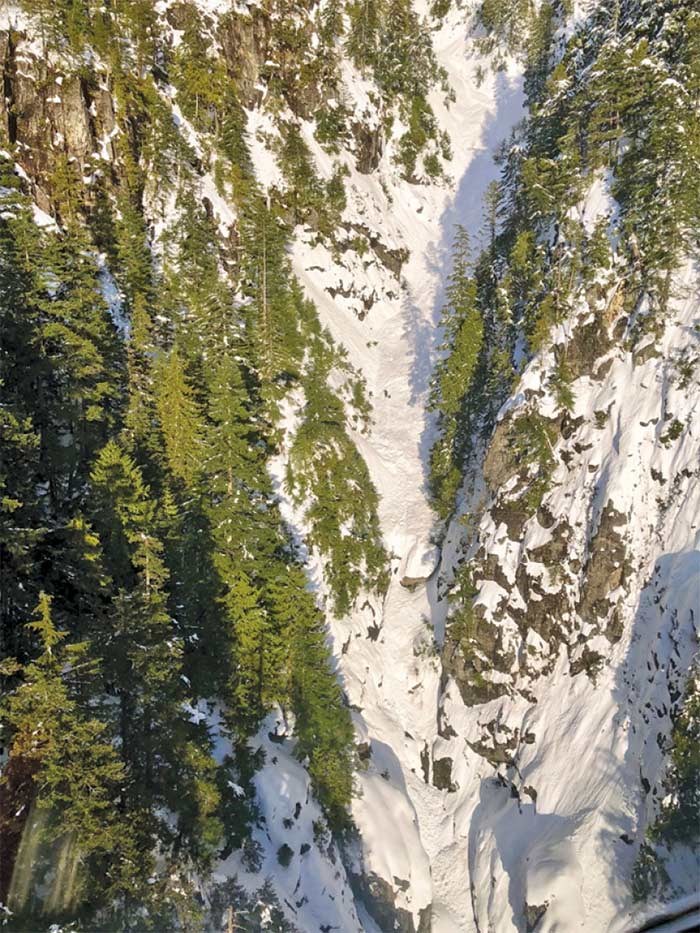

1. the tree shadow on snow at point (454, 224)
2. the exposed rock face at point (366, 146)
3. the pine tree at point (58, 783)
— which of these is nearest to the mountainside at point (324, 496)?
the pine tree at point (58, 783)

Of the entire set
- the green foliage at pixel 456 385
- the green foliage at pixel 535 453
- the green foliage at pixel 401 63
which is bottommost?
the green foliage at pixel 535 453

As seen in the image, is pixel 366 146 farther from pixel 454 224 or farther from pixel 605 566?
pixel 605 566

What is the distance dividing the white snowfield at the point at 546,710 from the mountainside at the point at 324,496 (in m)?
0.16

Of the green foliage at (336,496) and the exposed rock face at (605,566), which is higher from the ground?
the green foliage at (336,496)

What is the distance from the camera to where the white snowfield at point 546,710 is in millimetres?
23250

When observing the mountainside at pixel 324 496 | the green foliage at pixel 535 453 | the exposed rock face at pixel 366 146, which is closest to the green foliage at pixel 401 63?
the mountainside at pixel 324 496

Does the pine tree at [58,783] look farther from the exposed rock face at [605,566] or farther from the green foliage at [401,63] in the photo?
the green foliage at [401,63]

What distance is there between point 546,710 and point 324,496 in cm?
1600

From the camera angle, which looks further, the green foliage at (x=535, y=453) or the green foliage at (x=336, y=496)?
the green foliage at (x=336, y=496)

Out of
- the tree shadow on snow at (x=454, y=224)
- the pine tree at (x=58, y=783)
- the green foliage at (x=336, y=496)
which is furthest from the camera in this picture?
the tree shadow on snow at (x=454, y=224)

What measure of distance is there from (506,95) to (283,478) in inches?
2285

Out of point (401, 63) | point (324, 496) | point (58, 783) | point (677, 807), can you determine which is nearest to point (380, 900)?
point (677, 807)

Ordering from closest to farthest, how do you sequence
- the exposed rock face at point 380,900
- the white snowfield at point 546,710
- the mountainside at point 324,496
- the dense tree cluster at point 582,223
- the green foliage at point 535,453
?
the mountainside at point 324,496, the white snowfield at point 546,710, the exposed rock face at point 380,900, the dense tree cluster at point 582,223, the green foliage at point 535,453

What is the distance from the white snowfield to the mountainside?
0.53 feet
